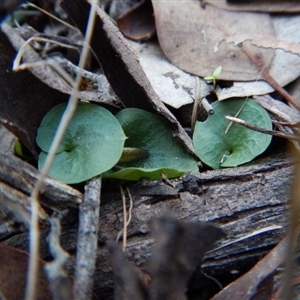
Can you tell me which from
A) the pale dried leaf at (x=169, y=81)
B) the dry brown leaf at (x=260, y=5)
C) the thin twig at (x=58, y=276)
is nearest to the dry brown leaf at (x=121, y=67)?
the pale dried leaf at (x=169, y=81)

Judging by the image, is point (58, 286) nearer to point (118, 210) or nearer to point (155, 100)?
point (118, 210)

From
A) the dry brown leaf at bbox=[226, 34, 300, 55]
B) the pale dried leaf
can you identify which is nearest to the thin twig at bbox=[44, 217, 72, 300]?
the pale dried leaf

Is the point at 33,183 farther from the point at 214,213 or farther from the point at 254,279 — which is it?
the point at 254,279

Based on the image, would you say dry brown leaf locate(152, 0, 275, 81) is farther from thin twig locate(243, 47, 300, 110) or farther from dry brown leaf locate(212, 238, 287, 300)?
dry brown leaf locate(212, 238, 287, 300)

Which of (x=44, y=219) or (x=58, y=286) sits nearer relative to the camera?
(x=58, y=286)

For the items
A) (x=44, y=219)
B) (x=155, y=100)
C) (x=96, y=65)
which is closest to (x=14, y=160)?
(x=44, y=219)

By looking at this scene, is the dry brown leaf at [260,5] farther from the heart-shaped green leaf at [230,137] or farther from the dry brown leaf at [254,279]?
the dry brown leaf at [254,279]

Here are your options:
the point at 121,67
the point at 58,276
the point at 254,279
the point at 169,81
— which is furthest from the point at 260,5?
the point at 58,276
